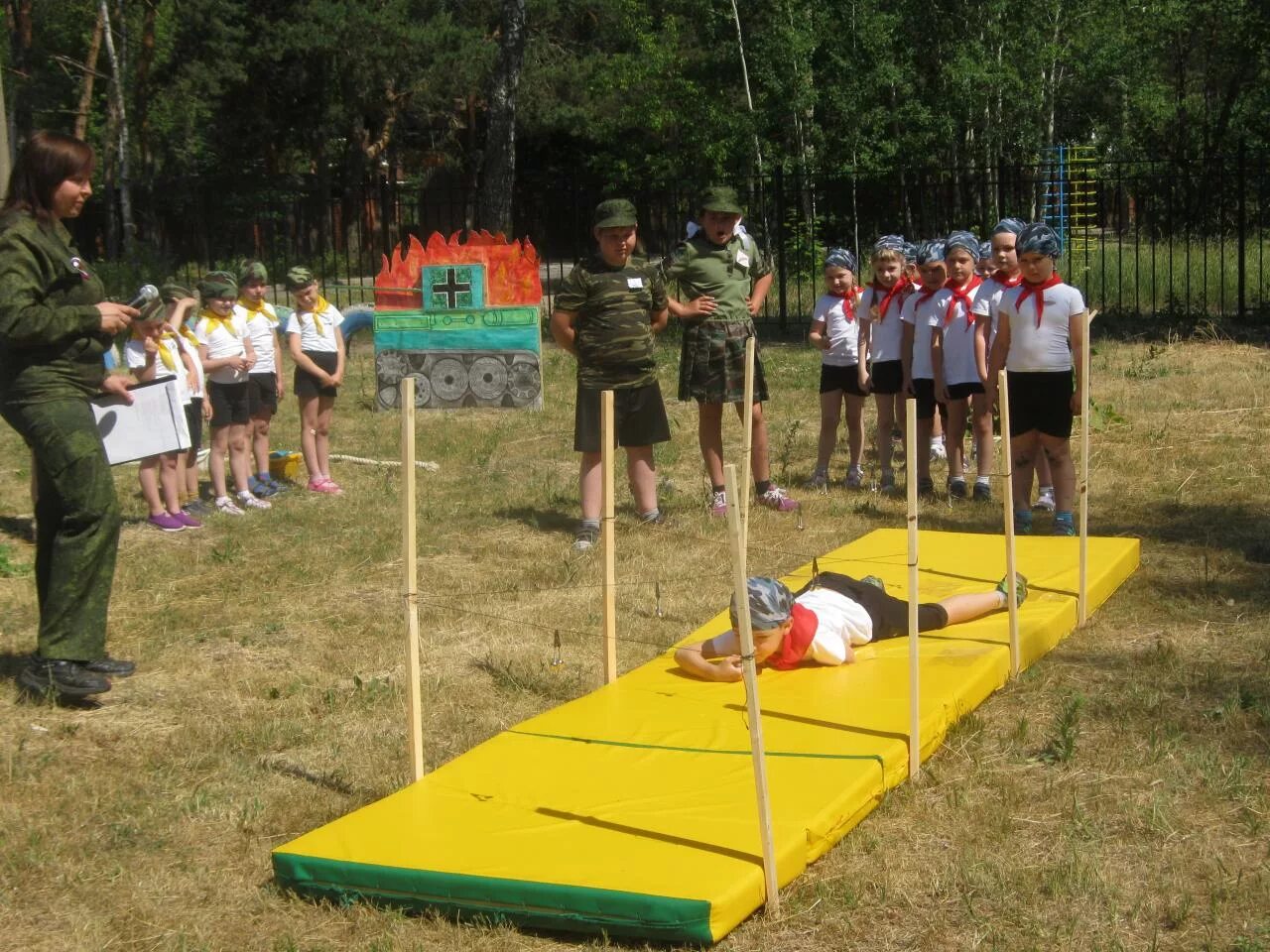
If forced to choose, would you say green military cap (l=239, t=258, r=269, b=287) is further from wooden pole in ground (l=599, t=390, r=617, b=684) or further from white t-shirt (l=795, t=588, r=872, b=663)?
white t-shirt (l=795, t=588, r=872, b=663)

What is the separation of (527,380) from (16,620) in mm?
7018

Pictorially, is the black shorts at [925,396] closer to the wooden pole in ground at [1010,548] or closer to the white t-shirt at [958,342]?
the white t-shirt at [958,342]

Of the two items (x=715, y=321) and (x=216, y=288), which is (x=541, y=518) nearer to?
(x=715, y=321)

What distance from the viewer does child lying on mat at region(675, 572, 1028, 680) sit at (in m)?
5.32

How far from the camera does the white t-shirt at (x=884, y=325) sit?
366 inches

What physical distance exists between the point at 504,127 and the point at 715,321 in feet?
37.3

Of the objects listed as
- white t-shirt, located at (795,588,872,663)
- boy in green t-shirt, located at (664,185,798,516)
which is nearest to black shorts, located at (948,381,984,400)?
boy in green t-shirt, located at (664,185,798,516)

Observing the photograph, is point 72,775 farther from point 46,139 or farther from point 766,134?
point 766,134

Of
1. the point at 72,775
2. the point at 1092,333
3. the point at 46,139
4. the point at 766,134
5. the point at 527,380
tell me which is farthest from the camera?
the point at 766,134

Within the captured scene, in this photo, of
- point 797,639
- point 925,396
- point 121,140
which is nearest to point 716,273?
point 925,396

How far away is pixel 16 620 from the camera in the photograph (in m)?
6.93

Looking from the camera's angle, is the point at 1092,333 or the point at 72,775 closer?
the point at 72,775

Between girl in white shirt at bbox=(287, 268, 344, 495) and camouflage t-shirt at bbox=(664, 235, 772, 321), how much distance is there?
252 cm

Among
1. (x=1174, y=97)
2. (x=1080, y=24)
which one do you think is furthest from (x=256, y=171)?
(x=1174, y=97)
